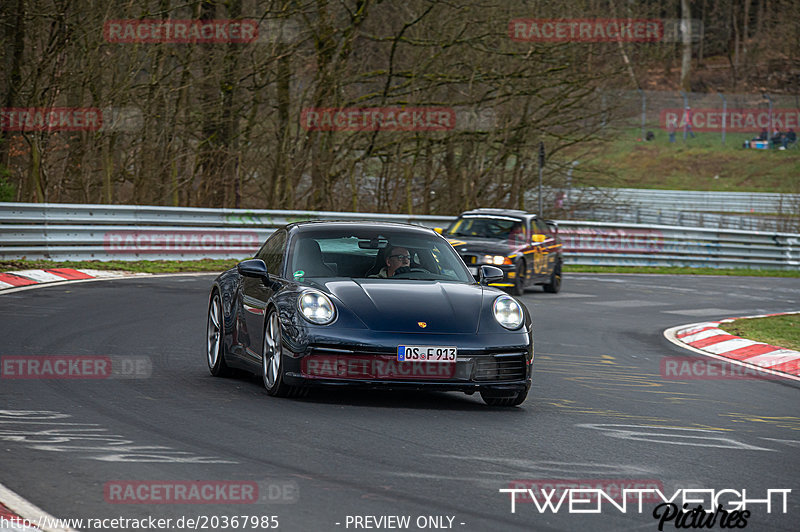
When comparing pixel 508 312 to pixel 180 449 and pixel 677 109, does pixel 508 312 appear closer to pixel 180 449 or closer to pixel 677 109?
pixel 180 449

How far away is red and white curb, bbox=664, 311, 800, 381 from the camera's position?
13086 mm

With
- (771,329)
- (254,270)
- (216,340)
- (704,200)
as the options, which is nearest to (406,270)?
(254,270)

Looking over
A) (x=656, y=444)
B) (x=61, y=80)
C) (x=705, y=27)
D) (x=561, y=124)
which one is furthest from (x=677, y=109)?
(x=656, y=444)

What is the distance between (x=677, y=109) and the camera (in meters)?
73.8

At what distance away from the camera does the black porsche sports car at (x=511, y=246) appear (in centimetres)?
2073

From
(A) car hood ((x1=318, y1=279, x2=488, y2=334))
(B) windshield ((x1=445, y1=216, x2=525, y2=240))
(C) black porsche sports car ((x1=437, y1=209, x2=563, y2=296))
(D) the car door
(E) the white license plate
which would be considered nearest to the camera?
(E) the white license plate

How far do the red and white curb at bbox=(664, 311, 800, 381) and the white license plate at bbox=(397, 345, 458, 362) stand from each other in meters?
5.33

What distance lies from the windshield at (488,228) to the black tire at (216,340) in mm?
11480

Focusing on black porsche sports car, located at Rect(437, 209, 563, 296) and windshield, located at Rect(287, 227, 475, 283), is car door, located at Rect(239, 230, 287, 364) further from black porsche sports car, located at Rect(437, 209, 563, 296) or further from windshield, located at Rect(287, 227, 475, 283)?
black porsche sports car, located at Rect(437, 209, 563, 296)

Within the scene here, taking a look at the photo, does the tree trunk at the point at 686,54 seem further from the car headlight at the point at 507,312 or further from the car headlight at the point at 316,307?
the car headlight at the point at 316,307

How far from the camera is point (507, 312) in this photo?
8805 millimetres

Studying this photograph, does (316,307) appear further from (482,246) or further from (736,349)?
(482,246)

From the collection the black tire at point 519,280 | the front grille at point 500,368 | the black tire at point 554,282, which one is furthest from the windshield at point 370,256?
the black tire at point 554,282

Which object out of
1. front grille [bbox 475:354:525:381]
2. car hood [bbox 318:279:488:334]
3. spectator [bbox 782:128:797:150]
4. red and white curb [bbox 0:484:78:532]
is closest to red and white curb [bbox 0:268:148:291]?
car hood [bbox 318:279:488:334]
